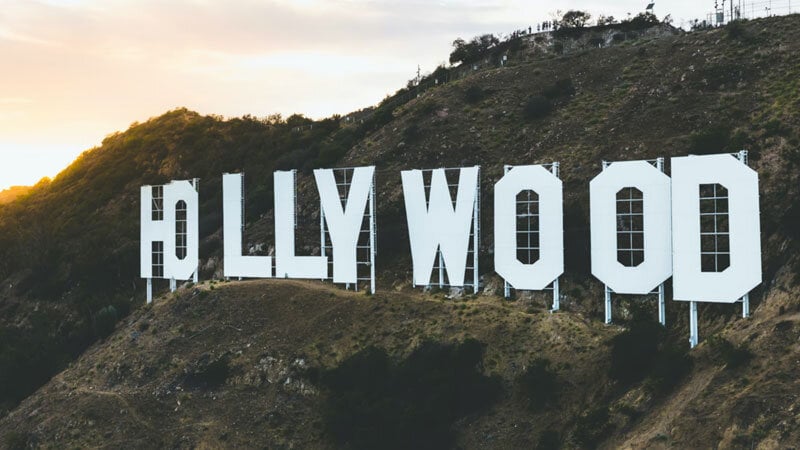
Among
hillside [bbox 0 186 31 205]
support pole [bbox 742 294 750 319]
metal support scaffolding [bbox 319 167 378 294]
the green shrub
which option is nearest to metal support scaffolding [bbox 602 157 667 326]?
support pole [bbox 742 294 750 319]

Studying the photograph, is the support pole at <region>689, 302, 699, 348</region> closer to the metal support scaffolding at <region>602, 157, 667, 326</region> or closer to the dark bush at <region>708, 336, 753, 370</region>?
the metal support scaffolding at <region>602, 157, 667, 326</region>

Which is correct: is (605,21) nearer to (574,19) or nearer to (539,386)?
(574,19)

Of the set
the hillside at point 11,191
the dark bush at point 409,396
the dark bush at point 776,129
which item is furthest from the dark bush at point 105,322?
the hillside at point 11,191

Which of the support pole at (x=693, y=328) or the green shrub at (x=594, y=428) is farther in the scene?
the support pole at (x=693, y=328)

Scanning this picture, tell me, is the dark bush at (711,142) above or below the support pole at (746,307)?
above

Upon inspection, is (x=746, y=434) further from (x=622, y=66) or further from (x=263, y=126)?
(x=263, y=126)

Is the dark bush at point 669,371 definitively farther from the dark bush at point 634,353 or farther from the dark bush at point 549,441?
the dark bush at point 549,441
